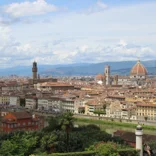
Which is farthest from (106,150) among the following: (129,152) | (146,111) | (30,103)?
(30,103)

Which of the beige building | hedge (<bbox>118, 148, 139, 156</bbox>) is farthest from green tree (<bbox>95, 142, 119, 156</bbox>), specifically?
the beige building

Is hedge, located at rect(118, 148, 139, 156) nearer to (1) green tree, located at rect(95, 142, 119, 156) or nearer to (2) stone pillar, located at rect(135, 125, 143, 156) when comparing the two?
(2) stone pillar, located at rect(135, 125, 143, 156)

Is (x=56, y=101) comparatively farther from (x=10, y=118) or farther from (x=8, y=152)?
(x=8, y=152)

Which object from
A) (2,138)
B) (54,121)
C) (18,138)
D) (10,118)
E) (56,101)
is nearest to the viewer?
(18,138)

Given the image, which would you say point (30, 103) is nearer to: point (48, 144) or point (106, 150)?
point (48, 144)

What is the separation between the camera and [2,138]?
2044 cm

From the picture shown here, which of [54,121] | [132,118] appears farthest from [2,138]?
→ [132,118]

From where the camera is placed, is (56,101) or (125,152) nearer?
(125,152)

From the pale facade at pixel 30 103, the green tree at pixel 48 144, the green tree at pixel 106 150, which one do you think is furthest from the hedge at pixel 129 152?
the pale facade at pixel 30 103

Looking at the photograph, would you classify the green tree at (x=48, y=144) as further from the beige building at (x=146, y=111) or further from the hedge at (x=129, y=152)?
the beige building at (x=146, y=111)

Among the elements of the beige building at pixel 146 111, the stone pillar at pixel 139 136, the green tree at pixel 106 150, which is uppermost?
the stone pillar at pixel 139 136

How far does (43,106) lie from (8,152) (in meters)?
41.2

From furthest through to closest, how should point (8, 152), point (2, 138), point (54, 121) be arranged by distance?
point (54, 121) → point (2, 138) → point (8, 152)

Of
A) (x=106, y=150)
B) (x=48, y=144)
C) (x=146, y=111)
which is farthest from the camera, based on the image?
(x=146, y=111)
